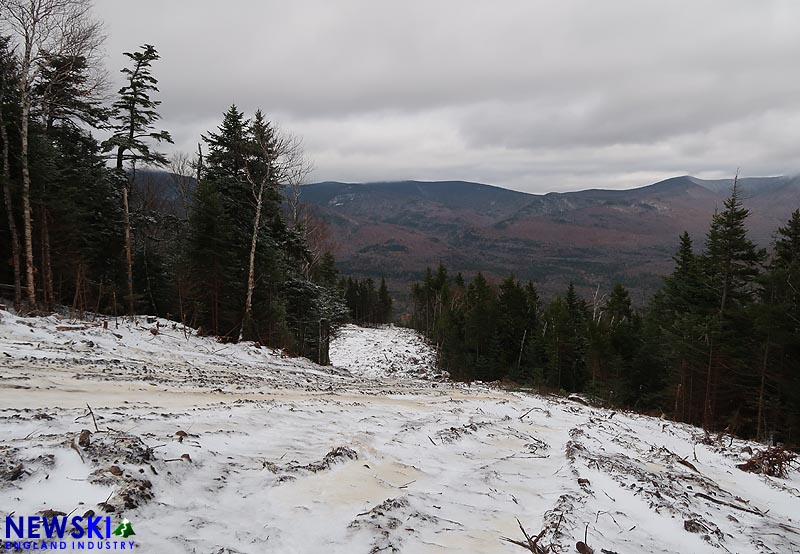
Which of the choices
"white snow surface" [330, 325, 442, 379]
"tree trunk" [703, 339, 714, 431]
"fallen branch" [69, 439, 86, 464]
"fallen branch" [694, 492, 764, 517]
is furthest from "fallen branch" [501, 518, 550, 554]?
"white snow surface" [330, 325, 442, 379]

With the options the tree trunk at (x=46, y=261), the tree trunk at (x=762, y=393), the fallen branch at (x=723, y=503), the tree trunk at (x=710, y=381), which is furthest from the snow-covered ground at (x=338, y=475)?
the tree trunk at (x=710, y=381)

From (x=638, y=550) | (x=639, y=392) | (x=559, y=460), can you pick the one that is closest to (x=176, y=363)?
(x=559, y=460)

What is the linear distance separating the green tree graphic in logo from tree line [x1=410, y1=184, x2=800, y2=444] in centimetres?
1902

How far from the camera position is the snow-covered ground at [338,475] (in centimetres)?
325

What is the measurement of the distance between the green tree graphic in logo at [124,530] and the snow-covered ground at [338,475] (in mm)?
52

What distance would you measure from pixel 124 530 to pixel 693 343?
26091mm

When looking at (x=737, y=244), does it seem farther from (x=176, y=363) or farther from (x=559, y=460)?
→ (x=176, y=363)

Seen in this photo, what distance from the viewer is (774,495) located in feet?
20.5

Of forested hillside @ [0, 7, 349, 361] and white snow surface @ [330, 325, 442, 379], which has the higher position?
forested hillside @ [0, 7, 349, 361]

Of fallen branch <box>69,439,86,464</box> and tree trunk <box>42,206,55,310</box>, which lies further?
tree trunk <box>42,206,55,310</box>

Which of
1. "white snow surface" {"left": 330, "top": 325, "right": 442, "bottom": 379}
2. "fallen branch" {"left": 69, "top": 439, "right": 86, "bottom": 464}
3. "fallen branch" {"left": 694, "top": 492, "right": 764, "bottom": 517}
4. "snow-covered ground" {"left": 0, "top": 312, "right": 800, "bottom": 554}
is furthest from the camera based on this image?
"white snow surface" {"left": 330, "top": 325, "right": 442, "bottom": 379}

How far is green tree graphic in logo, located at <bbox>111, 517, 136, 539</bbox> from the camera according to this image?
2.76 m
